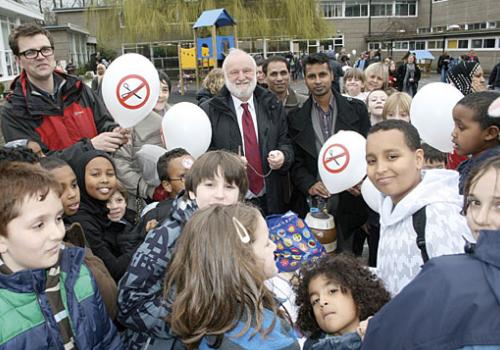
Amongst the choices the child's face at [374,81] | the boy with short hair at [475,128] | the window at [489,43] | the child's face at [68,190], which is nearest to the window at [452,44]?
the window at [489,43]

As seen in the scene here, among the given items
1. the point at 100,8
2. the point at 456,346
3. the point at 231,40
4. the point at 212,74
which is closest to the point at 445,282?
the point at 456,346

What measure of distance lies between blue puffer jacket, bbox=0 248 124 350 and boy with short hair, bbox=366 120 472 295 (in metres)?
1.33

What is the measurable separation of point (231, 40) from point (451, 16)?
2965 centimetres

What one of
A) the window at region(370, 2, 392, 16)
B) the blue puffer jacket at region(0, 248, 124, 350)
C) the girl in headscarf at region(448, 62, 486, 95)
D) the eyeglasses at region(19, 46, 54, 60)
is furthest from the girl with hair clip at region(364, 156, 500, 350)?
the window at region(370, 2, 392, 16)

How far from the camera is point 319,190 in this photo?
3518mm

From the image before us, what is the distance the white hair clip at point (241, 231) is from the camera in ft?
4.77

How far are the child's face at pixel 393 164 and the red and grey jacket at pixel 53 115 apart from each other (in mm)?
1840

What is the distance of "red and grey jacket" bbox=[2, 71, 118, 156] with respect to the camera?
287cm

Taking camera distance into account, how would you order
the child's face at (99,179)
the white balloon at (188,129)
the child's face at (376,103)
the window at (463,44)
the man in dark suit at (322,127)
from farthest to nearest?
the window at (463,44), the child's face at (376,103), the man in dark suit at (322,127), the white balloon at (188,129), the child's face at (99,179)

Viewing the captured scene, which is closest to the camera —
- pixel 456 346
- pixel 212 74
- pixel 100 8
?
pixel 456 346

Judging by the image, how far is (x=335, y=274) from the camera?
2010 mm

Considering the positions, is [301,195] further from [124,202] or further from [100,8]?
[100,8]

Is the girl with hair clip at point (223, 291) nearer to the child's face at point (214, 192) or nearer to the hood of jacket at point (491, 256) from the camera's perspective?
the child's face at point (214, 192)

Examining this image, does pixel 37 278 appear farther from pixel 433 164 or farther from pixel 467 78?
pixel 467 78
